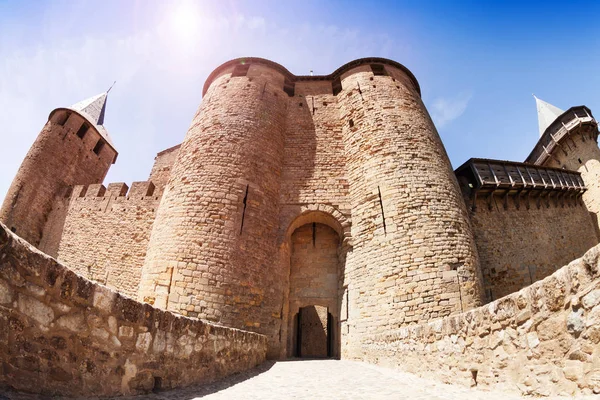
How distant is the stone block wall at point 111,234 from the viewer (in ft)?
41.4

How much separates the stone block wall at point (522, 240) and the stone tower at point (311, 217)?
3831 mm

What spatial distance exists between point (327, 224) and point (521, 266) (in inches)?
310

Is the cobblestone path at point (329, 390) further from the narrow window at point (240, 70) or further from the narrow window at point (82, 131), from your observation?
the narrow window at point (82, 131)

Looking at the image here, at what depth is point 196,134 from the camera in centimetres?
1058

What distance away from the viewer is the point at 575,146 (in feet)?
61.3

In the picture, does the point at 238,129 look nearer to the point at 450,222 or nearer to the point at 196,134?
the point at 196,134

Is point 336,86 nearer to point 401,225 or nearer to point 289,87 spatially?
point 289,87

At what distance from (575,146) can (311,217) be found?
18.5 metres

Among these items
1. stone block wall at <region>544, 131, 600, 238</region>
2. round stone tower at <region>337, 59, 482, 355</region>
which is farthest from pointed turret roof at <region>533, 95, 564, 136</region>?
round stone tower at <region>337, 59, 482, 355</region>

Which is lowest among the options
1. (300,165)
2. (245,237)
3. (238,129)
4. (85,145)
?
(245,237)

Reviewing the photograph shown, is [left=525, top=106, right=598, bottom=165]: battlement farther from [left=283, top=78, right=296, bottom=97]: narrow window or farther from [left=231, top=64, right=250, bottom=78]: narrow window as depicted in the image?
[left=231, top=64, right=250, bottom=78]: narrow window

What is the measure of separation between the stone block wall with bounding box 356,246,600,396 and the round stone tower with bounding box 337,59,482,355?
389 cm

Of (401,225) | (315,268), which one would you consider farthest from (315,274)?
(401,225)

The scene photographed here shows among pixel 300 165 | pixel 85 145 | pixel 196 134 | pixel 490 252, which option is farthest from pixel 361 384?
pixel 85 145
